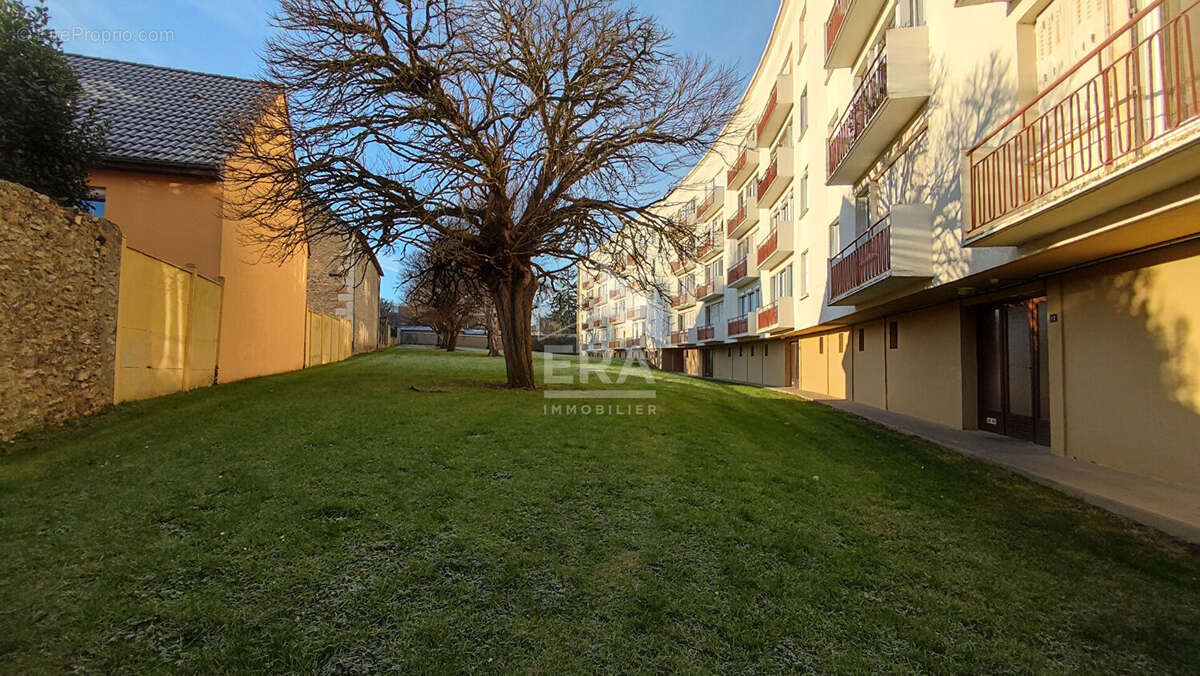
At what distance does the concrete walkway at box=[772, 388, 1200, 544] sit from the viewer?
4504 millimetres

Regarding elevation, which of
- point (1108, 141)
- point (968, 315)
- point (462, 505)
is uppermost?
point (1108, 141)

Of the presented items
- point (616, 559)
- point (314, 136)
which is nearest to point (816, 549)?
point (616, 559)

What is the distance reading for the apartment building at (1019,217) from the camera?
4633mm

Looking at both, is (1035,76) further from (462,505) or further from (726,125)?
(462,505)

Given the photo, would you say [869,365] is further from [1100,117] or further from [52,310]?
[52,310]

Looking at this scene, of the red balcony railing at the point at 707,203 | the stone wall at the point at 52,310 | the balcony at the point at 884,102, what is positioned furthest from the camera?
the red balcony railing at the point at 707,203

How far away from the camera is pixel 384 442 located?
527cm

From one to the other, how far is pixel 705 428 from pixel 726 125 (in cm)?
621

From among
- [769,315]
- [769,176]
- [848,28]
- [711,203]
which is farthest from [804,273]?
[711,203]

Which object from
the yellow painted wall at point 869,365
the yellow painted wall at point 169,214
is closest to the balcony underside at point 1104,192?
the yellow painted wall at point 869,365

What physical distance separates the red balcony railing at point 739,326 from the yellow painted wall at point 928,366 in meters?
9.26

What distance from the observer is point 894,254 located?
28.3 ft

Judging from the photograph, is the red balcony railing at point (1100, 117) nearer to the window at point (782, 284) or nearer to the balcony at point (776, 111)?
the window at point (782, 284)

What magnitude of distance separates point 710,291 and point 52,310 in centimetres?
2624
